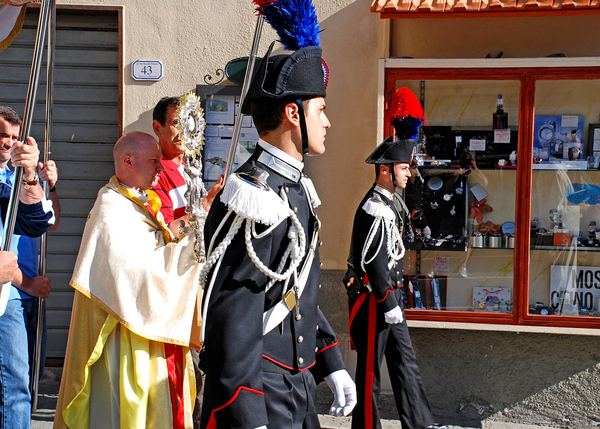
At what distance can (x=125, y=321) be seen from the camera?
2666mm

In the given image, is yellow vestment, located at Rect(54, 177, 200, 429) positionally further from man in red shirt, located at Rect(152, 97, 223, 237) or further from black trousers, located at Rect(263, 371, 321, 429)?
black trousers, located at Rect(263, 371, 321, 429)

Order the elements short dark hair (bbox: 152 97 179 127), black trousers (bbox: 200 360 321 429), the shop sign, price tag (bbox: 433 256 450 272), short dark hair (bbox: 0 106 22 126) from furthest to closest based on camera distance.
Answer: price tag (bbox: 433 256 450 272), the shop sign, short dark hair (bbox: 152 97 179 127), short dark hair (bbox: 0 106 22 126), black trousers (bbox: 200 360 321 429)

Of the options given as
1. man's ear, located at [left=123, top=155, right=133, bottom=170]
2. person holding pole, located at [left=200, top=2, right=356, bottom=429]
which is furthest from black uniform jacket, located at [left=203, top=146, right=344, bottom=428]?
man's ear, located at [left=123, top=155, right=133, bottom=170]

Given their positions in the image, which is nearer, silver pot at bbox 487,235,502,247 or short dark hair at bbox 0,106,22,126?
short dark hair at bbox 0,106,22,126

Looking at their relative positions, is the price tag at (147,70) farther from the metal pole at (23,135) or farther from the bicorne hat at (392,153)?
the metal pole at (23,135)

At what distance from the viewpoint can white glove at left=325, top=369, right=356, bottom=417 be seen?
2.09 m

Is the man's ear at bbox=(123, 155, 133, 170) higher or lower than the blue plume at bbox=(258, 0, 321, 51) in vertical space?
lower

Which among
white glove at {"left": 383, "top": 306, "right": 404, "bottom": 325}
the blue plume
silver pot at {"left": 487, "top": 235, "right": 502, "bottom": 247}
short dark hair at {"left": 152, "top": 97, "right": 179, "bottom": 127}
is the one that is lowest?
white glove at {"left": 383, "top": 306, "right": 404, "bottom": 325}

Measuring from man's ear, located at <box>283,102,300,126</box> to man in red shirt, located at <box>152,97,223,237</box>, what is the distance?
1348 millimetres

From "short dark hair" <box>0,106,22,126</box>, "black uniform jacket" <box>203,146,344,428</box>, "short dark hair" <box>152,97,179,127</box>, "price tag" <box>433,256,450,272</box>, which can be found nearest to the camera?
"black uniform jacket" <box>203,146,344,428</box>

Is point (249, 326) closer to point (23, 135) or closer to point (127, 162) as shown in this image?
point (127, 162)

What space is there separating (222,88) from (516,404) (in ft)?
11.6

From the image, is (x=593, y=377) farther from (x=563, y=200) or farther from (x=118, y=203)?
(x=118, y=203)

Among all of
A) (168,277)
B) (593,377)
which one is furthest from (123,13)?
(593,377)
